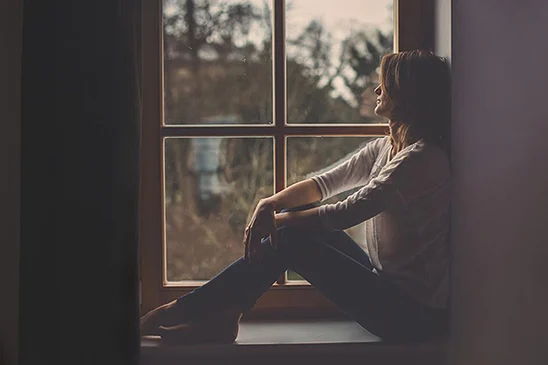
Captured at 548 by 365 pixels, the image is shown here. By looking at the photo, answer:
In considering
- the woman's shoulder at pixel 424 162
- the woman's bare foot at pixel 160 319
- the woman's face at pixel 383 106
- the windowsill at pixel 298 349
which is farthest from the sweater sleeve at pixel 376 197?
the woman's bare foot at pixel 160 319

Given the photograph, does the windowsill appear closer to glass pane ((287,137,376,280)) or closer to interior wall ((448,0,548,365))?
interior wall ((448,0,548,365))

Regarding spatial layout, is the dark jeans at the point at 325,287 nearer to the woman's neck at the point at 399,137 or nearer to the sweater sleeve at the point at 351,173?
the sweater sleeve at the point at 351,173

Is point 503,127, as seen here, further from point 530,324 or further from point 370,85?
point 530,324

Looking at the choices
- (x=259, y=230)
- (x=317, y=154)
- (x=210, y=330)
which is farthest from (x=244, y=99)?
(x=210, y=330)

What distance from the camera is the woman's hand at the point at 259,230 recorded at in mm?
1489

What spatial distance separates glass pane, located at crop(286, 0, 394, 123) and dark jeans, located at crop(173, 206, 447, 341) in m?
0.31

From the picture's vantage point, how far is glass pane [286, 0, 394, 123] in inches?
63.2

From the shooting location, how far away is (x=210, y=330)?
1.50m

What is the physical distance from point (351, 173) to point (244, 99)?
1.01 ft

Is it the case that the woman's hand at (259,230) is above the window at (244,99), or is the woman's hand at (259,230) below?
below

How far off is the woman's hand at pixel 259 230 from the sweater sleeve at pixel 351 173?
141mm

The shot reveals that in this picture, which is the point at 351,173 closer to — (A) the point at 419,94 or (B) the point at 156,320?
(A) the point at 419,94

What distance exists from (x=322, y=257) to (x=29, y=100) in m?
0.70

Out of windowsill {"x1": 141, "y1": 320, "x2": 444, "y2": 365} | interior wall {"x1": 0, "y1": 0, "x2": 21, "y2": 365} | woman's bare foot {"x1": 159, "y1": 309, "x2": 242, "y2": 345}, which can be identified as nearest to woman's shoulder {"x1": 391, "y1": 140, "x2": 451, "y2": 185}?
windowsill {"x1": 141, "y1": 320, "x2": 444, "y2": 365}
